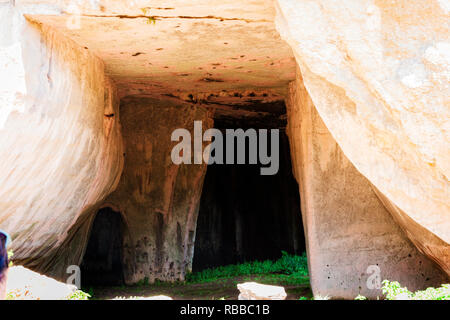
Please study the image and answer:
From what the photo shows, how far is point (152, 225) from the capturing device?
9.94 metres

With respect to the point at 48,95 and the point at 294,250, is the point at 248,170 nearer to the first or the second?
the point at 294,250

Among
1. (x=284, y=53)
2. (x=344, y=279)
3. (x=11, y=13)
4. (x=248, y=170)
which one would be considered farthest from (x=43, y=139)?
(x=248, y=170)

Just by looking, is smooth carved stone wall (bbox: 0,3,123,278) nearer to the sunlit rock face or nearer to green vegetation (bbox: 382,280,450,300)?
the sunlit rock face

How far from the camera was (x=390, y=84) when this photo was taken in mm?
4672

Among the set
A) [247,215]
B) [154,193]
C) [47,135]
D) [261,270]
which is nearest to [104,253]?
[154,193]

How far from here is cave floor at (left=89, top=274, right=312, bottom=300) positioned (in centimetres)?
772

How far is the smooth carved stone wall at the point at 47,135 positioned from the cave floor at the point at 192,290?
3.81 feet

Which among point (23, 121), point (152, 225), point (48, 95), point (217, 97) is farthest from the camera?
point (152, 225)

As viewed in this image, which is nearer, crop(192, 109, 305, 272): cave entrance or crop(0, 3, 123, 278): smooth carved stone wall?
crop(0, 3, 123, 278): smooth carved stone wall

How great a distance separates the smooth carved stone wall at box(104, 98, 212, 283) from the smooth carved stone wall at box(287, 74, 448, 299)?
3305 mm

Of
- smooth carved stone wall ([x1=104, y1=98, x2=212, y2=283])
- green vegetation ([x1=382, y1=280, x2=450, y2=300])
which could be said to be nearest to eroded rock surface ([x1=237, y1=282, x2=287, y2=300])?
green vegetation ([x1=382, y1=280, x2=450, y2=300])

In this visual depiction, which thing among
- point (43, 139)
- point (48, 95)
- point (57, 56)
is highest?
point (57, 56)

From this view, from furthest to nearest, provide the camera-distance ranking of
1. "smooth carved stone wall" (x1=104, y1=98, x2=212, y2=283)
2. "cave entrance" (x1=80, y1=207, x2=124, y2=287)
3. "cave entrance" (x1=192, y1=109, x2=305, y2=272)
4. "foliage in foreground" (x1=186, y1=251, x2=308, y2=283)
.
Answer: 1. "cave entrance" (x1=192, y1=109, x2=305, y2=272)
2. "cave entrance" (x1=80, y1=207, x2=124, y2=287)
3. "foliage in foreground" (x1=186, y1=251, x2=308, y2=283)
4. "smooth carved stone wall" (x1=104, y1=98, x2=212, y2=283)

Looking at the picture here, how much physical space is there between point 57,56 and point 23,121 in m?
1.03
